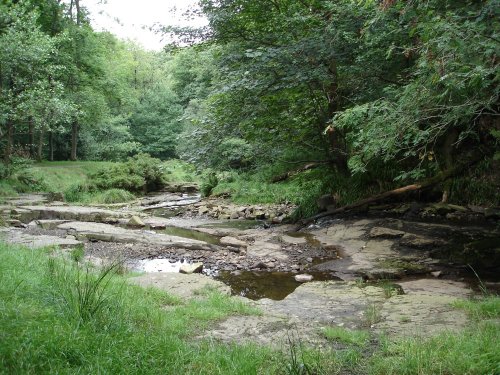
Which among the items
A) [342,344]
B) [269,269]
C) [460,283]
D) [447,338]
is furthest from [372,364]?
[269,269]

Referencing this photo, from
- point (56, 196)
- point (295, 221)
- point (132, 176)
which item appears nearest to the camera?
point (295, 221)

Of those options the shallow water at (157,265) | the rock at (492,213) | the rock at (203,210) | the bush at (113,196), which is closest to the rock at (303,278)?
the shallow water at (157,265)

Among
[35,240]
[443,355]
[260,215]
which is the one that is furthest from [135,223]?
[443,355]

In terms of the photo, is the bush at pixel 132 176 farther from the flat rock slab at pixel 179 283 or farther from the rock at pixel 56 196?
the flat rock slab at pixel 179 283

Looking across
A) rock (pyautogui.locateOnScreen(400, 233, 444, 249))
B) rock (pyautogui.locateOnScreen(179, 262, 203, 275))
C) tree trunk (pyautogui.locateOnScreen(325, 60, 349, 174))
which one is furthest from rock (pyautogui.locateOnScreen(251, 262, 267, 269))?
tree trunk (pyautogui.locateOnScreen(325, 60, 349, 174))

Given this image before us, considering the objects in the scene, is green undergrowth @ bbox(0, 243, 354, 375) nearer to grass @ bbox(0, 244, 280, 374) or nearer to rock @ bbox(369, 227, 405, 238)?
grass @ bbox(0, 244, 280, 374)

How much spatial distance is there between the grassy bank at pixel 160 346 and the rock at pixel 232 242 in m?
4.76

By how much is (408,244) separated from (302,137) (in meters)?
4.17

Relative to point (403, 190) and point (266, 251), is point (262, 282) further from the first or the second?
point (403, 190)

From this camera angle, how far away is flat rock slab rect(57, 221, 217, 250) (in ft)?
28.4

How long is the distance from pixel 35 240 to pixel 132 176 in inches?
527

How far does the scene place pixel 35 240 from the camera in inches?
302

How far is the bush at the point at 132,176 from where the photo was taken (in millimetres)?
19453

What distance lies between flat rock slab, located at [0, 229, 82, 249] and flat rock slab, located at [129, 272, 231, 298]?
8.41 feet
